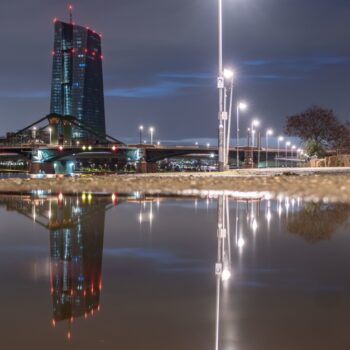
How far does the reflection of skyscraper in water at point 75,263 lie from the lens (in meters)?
5.41

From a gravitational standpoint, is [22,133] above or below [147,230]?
above

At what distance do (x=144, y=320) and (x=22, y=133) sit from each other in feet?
508

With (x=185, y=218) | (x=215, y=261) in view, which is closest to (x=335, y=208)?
(x=185, y=218)

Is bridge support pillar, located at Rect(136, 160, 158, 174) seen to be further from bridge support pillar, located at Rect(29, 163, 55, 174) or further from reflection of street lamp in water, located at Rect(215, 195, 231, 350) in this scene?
reflection of street lamp in water, located at Rect(215, 195, 231, 350)

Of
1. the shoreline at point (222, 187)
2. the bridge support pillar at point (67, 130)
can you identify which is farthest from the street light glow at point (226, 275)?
the bridge support pillar at point (67, 130)

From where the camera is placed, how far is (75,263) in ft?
23.9

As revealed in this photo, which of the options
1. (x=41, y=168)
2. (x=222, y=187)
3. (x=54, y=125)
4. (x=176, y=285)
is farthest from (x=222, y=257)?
(x=54, y=125)

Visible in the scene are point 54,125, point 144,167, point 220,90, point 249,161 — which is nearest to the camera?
point 220,90

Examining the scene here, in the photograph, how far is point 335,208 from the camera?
1386cm

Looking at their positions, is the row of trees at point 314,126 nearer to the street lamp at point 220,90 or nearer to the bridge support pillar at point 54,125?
the street lamp at point 220,90

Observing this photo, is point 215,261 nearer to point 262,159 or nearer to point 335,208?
point 335,208

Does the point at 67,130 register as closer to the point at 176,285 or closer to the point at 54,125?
the point at 54,125

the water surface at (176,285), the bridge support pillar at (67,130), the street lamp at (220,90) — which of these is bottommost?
the water surface at (176,285)

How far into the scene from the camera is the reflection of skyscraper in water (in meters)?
5.41
